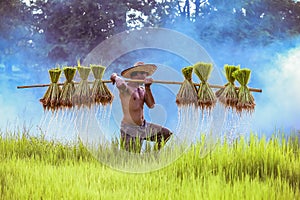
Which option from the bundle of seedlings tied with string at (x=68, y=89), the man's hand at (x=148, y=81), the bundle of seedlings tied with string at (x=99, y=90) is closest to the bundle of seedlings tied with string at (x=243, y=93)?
the man's hand at (x=148, y=81)

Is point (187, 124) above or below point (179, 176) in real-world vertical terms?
above

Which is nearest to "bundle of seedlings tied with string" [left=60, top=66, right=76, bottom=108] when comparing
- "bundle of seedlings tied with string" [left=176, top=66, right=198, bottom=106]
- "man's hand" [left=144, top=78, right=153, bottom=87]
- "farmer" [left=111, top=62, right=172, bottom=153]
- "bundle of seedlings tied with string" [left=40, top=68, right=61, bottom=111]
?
"bundle of seedlings tied with string" [left=40, top=68, right=61, bottom=111]

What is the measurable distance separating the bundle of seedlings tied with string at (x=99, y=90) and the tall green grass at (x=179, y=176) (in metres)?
0.20

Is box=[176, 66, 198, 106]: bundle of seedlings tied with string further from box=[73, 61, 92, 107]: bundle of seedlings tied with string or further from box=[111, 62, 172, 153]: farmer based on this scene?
box=[73, 61, 92, 107]: bundle of seedlings tied with string

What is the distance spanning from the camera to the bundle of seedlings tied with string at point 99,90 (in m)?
1.89

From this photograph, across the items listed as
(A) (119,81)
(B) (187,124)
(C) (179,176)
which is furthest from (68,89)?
(C) (179,176)

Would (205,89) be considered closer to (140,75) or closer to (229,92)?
(229,92)

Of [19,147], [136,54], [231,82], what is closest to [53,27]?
[136,54]

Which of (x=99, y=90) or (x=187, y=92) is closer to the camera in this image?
(x=187, y=92)

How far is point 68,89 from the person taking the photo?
1.95m

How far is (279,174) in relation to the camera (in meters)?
1.62

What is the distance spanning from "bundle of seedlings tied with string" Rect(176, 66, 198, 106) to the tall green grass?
0.16m

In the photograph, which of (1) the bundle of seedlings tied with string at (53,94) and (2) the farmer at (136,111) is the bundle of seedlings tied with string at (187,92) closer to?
(2) the farmer at (136,111)

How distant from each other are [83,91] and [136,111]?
183 mm
